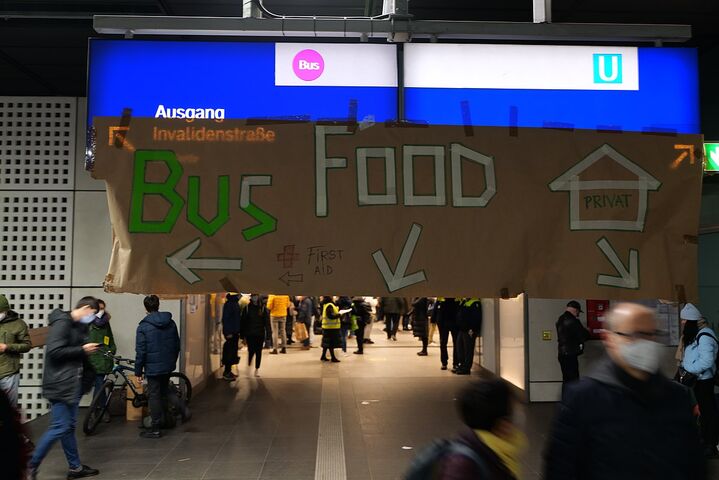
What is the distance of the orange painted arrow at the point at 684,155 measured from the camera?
326 centimetres

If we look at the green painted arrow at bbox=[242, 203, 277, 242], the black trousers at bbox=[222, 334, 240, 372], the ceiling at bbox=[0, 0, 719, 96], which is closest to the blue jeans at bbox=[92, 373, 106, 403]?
the black trousers at bbox=[222, 334, 240, 372]

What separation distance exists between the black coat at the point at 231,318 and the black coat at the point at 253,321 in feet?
1.22

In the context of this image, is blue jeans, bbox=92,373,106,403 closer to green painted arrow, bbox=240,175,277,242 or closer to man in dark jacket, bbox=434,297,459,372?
green painted arrow, bbox=240,175,277,242

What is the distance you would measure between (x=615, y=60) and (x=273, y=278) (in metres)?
2.31

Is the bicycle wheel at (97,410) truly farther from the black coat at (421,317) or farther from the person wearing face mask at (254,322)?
the black coat at (421,317)

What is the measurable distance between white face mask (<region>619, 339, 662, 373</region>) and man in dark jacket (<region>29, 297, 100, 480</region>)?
5127 millimetres

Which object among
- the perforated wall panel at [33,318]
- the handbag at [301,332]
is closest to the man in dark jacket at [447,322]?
the handbag at [301,332]

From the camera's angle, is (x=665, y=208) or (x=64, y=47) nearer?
(x=665, y=208)

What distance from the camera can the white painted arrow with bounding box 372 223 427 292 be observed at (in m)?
3.12

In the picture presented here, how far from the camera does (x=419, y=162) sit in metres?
3.18

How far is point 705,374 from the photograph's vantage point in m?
6.66

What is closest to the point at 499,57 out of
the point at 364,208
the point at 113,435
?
the point at 364,208

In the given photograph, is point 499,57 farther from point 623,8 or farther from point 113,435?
point 113,435

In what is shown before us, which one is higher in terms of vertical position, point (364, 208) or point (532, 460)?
point (364, 208)
